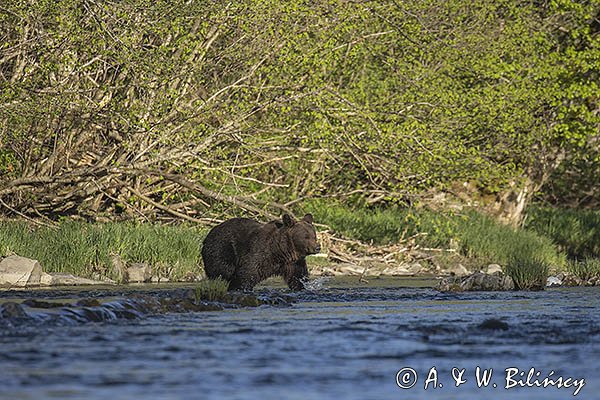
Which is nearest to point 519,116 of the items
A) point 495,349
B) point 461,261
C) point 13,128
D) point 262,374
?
point 461,261

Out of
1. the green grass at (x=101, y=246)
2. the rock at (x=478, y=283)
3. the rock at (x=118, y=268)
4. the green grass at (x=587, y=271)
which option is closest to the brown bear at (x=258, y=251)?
the rock at (x=478, y=283)

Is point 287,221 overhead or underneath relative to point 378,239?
overhead

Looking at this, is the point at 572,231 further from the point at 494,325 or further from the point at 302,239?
the point at 494,325

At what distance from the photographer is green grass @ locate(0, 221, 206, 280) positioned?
20594mm

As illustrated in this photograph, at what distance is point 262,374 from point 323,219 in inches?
764

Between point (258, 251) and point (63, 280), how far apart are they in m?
3.94

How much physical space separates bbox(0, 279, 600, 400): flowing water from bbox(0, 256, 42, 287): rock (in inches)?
222

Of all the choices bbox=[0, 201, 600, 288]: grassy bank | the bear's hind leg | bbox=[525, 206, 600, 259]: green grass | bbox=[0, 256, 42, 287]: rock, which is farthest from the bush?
bbox=[0, 256, 42, 287]: rock

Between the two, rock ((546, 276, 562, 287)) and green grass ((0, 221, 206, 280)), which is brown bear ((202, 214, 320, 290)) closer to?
green grass ((0, 221, 206, 280))

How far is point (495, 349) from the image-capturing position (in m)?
10.3

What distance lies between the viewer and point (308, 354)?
9.84 meters

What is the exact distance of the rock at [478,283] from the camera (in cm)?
1827

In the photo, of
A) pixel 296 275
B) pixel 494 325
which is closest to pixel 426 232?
pixel 296 275

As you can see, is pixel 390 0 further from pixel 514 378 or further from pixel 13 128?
pixel 514 378
